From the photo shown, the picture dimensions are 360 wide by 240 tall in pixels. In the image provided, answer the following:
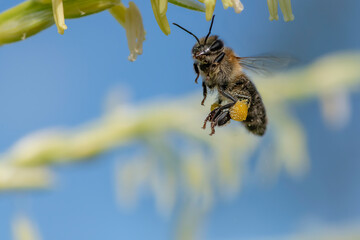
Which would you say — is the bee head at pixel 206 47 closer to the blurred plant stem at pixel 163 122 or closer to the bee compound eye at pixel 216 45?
the bee compound eye at pixel 216 45

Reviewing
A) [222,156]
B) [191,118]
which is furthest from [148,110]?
[222,156]

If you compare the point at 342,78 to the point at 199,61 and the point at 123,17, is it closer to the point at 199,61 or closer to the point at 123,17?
the point at 199,61

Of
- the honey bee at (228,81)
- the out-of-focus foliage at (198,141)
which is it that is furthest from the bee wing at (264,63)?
the out-of-focus foliage at (198,141)

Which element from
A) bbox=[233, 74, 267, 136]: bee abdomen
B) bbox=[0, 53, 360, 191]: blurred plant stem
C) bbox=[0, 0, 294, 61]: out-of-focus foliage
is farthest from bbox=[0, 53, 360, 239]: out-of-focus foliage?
bbox=[0, 0, 294, 61]: out-of-focus foliage

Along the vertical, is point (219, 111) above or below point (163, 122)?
below

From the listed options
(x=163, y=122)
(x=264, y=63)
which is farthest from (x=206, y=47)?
(x=163, y=122)

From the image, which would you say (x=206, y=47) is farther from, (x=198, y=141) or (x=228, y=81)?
(x=198, y=141)
